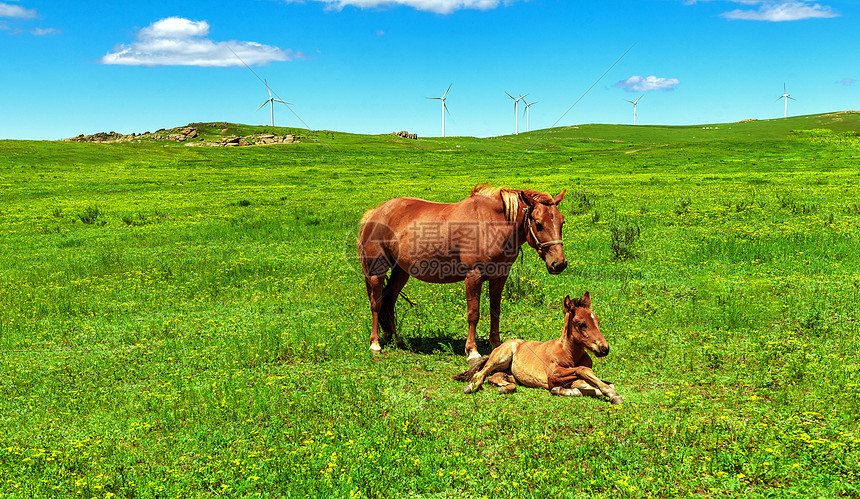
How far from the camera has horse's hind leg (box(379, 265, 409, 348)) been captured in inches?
424

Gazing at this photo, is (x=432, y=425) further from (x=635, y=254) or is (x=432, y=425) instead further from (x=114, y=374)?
(x=635, y=254)

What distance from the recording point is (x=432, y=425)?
7301 mm

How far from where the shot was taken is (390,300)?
1084cm

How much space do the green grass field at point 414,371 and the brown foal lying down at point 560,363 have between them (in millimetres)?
255

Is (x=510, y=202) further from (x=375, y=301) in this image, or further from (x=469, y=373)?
(x=375, y=301)

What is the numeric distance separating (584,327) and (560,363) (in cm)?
87

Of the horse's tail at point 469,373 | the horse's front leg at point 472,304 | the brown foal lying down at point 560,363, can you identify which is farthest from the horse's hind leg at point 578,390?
the horse's front leg at point 472,304

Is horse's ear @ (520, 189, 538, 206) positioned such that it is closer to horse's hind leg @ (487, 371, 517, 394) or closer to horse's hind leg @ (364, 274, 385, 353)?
horse's hind leg @ (487, 371, 517, 394)

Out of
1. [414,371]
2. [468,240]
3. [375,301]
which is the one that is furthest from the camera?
[375,301]

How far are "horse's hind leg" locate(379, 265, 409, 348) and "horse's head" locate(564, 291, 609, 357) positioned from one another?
3.88 m

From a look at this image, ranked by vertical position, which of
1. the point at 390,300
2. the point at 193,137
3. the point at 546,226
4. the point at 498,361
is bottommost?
the point at 498,361

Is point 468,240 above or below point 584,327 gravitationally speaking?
above

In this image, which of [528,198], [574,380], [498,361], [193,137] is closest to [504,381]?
[498,361]

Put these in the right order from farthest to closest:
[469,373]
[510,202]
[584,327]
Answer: [510,202] < [469,373] < [584,327]
